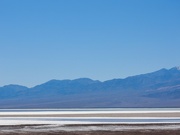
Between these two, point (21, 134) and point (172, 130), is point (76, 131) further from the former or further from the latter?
point (172, 130)

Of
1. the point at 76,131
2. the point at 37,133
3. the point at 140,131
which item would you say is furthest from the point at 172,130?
the point at 37,133

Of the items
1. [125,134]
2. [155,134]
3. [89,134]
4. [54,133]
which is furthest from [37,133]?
[155,134]

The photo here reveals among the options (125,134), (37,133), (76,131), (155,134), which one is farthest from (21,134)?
(155,134)

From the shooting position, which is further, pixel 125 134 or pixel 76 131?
pixel 76 131

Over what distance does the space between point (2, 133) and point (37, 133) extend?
276 centimetres

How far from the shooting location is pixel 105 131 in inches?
1420

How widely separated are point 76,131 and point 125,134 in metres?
4.79

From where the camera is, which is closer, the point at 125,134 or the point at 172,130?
Result: the point at 125,134

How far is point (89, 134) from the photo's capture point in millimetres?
34125

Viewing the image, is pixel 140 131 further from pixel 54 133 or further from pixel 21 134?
pixel 21 134

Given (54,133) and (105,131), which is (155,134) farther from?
→ (54,133)

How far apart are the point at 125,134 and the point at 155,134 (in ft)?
7.76

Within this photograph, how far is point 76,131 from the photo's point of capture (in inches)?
1446

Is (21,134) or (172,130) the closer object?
(21,134)
